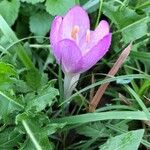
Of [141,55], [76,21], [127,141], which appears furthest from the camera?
[141,55]

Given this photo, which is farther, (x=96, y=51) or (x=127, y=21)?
(x=127, y=21)

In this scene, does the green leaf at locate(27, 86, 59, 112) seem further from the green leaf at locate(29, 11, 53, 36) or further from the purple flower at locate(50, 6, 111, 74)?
the green leaf at locate(29, 11, 53, 36)

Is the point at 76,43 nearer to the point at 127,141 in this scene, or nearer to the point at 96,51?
the point at 96,51

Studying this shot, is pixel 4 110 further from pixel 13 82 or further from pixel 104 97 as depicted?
pixel 104 97

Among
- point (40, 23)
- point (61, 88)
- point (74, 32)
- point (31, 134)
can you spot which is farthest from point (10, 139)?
point (40, 23)

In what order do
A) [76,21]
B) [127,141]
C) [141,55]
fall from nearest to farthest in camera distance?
[127,141] < [76,21] < [141,55]

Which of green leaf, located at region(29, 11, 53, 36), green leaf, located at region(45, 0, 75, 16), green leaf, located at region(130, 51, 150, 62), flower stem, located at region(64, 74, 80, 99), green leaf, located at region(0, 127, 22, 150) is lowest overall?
green leaf, located at region(130, 51, 150, 62)

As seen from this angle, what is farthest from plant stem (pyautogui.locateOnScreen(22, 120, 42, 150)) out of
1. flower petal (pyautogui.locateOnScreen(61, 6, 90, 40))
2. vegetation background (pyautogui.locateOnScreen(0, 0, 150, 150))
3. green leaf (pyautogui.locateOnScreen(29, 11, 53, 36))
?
green leaf (pyautogui.locateOnScreen(29, 11, 53, 36))

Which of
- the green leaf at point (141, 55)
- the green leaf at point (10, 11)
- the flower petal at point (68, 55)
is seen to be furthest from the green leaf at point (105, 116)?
the green leaf at point (10, 11)
